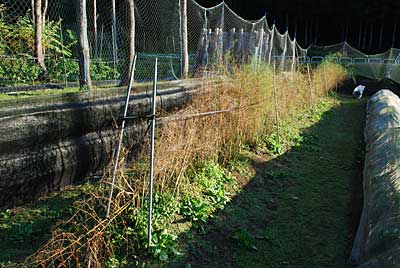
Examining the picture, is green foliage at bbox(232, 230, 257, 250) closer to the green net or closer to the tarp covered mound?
the tarp covered mound

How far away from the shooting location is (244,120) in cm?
470

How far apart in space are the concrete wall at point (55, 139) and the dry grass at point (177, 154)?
38cm

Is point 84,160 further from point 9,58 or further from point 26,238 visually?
point 9,58

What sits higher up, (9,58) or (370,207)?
(9,58)

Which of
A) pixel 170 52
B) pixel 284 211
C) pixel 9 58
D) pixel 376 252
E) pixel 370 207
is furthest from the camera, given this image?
pixel 170 52

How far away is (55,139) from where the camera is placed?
2875mm

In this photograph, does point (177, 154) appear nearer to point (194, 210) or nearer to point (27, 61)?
point (194, 210)

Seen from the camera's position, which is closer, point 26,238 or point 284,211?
point 26,238

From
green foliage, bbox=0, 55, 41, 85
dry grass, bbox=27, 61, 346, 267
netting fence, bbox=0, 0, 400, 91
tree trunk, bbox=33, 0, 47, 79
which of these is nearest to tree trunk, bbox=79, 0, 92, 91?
netting fence, bbox=0, 0, 400, 91

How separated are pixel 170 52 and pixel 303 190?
252 inches

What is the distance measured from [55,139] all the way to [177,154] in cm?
105

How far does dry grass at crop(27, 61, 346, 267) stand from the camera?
2176 mm

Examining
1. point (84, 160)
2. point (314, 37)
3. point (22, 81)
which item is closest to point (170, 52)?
point (22, 81)

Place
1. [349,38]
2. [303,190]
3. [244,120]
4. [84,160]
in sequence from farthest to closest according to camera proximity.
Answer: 1. [349,38]
2. [244,120]
3. [303,190]
4. [84,160]
